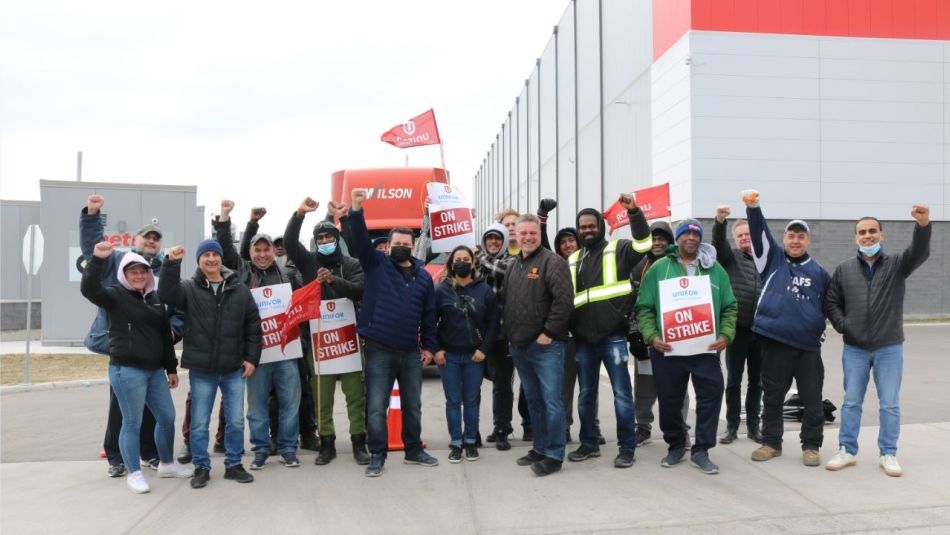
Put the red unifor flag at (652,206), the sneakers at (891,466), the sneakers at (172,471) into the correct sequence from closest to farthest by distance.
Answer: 1. the sneakers at (891,466)
2. the sneakers at (172,471)
3. the red unifor flag at (652,206)

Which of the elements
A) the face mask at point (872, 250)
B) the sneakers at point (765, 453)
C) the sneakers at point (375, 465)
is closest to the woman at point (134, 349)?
the sneakers at point (375, 465)

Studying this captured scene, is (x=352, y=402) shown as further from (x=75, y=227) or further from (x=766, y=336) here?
(x=75, y=227)

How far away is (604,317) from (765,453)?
1869 millimetres

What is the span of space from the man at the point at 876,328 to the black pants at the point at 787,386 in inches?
8.2

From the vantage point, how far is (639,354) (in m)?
6.61

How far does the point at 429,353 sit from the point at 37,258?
8.95m

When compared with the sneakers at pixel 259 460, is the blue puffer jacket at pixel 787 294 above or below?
above

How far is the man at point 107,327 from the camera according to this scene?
Answer: 5.96 meters

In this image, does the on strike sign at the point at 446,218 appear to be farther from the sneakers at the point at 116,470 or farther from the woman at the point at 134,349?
the sneakers at the point at 116,470

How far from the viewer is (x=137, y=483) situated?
18.1 ft

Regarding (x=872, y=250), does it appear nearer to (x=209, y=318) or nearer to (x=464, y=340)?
(x=464, y=340)

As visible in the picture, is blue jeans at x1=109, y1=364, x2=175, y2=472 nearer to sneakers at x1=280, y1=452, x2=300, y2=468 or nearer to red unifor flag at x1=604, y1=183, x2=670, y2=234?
sneakers at x1=280, y1=452, x2=300, y2=468

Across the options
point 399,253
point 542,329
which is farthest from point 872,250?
point 399,253

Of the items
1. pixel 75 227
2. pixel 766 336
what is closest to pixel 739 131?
pixel 766 336
